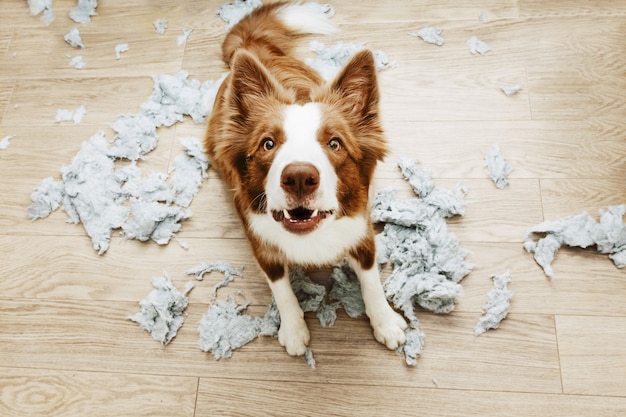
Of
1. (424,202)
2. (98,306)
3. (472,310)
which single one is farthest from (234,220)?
(472,310)

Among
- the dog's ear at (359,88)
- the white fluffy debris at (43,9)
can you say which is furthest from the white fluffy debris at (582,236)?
the white fluffy debris at (43,9)

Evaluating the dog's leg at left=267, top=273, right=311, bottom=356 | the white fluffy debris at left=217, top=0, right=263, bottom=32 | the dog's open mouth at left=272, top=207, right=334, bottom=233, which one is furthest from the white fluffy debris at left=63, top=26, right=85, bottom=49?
the dog's open mouth at left=272, top=207, right=334, bottom=233

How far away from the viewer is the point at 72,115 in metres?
2.83

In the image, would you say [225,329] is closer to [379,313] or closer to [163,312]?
[163,312]

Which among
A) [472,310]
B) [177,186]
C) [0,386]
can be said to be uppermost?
[177,186]

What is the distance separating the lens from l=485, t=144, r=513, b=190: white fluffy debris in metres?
2.42

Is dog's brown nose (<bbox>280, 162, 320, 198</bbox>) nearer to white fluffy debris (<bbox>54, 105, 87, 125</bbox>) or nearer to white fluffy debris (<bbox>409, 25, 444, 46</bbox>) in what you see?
white fluffy debris (<bbox>409, 25, 444, 46</bbox>)

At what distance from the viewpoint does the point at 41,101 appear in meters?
2.90

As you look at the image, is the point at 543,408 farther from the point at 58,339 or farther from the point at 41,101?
the point at 41,101

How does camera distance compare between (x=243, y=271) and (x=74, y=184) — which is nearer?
(x=243, y=271)

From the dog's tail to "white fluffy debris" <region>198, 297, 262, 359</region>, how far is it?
3.56 ft

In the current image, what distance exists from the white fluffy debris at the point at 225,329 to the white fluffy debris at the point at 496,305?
894mm

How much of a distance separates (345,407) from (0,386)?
4.63 feet

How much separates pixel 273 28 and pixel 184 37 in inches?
27.9
